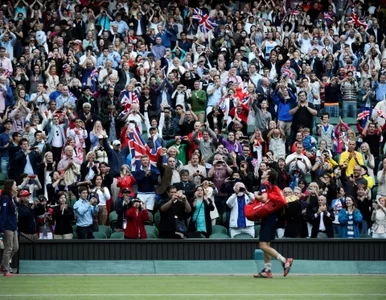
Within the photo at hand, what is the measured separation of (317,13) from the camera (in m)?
37.5

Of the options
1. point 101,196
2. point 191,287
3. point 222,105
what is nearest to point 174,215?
point 101,196

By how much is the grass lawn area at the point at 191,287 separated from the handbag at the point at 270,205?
1.06 meters

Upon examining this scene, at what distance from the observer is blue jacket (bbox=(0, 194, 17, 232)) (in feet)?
69.2

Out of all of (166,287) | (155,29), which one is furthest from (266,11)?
(166,287)

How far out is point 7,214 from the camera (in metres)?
21.1

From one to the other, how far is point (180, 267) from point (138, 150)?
214 inches

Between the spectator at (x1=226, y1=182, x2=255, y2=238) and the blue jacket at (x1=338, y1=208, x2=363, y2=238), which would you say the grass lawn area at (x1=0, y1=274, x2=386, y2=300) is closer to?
the blue jacket at (x1=338, y1=208, x2=363, y2=238)

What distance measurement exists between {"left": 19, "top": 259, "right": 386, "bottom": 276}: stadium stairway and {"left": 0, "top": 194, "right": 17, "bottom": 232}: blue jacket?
152 cm

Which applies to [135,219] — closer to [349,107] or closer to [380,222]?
[380,222]

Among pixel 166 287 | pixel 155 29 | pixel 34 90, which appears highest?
pixel 155 29

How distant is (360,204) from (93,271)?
6.12 m

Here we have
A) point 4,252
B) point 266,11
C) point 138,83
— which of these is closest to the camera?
point 4,252

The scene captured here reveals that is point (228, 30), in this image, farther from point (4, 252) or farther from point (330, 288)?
point (330, 288)

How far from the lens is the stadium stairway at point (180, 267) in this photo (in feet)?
74.2
